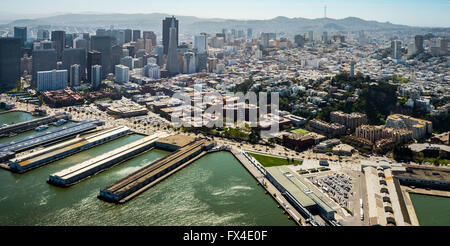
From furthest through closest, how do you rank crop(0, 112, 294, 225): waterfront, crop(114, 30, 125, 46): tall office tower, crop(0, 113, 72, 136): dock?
crop(114, 30, 125, 46): tall office tower, crop(0, 113, 72, 136): dock, crop(0, 112, 294, 225): waterfront

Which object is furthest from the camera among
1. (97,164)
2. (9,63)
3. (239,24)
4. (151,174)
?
(239,24)

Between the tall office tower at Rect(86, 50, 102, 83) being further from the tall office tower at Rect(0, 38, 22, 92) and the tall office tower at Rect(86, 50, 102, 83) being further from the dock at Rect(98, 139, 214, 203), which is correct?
the dock at Rect(98, 139, 214, 203)

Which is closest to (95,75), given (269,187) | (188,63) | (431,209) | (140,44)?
(188,63)

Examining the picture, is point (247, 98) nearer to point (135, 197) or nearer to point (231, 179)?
point (231, 179)

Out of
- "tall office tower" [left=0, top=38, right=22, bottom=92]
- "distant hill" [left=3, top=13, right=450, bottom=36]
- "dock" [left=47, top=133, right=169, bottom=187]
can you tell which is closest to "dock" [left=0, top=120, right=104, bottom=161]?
"dock" [left=47, top=133, right=169, bottom=187]

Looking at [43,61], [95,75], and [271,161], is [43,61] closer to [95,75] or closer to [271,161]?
[95,75]
